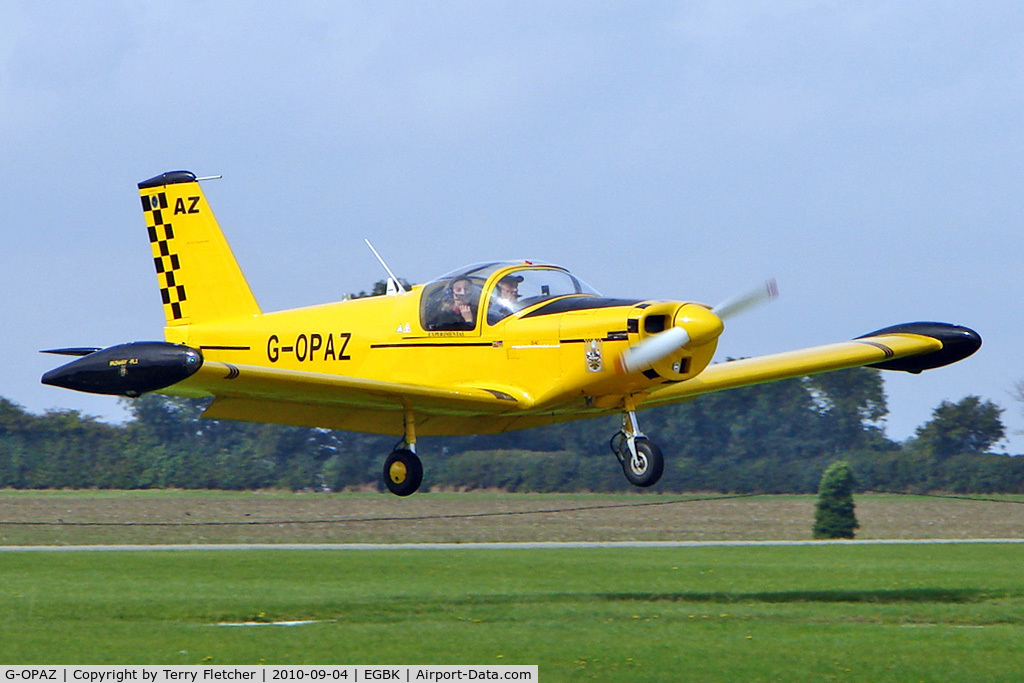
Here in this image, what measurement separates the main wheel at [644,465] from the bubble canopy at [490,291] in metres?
2.16

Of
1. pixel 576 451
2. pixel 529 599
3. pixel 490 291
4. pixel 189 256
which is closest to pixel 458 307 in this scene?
pixel 490 291

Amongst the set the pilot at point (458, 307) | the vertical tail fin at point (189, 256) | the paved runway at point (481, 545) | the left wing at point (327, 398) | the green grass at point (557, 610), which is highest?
the vertical tail fin at point (189, 256)

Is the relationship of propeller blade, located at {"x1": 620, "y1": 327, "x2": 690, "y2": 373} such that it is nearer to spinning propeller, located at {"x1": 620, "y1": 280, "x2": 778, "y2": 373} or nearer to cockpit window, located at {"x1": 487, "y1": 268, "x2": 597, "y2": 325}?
spinning propeller, located at {"x1": 620, "y1": 280, "x2": 778, "y2": 373}

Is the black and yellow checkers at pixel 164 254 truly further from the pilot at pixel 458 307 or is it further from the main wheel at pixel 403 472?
the pilot at pixel 458 307

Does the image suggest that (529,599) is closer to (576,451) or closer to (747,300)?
(747,300)

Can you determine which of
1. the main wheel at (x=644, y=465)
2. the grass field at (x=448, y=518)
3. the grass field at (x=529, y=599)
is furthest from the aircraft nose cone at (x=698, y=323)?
the grass field at (x=448, y=518)

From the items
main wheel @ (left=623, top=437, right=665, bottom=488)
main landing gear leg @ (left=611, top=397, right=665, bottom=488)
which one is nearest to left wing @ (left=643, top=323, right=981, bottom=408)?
main landing gear leg @ (left=611, top=397, right=665, bottom=488)

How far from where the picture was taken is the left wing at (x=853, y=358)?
19.7m

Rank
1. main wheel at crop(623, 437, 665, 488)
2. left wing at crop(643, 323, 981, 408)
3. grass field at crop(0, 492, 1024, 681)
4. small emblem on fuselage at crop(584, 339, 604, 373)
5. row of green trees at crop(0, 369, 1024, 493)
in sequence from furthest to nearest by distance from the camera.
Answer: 1. row of green trees at crop(0, 369, 1024, 493)
2. grass field at crop(0, 492, 1024, 681)
3. left wing at crop(643, 323, 981, 408)
4. main wheel at crop(623, 437, 665, 488)
5. small emblem on fuselage at crop(584, 339, 604, 373)

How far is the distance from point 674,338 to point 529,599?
654 inches

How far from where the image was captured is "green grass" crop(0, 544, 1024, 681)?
22.0 meters

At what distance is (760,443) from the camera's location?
63000 mm

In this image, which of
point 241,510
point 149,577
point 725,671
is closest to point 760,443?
point 241,510

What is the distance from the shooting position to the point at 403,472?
18.0 metres
